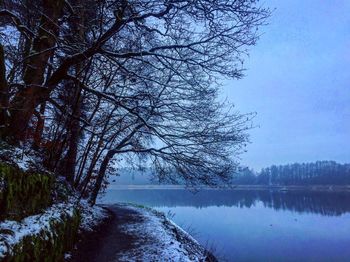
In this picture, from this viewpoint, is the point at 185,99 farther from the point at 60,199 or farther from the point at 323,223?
the point at 323,223

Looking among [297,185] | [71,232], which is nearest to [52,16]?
[71,232]

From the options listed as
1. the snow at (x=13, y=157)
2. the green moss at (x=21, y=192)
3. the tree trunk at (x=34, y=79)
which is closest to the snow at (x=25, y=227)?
the green moss at (x=21, y=192)

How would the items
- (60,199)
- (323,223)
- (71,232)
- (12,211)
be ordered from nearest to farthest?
1. (12,211)
2. (71,232)
3. (60,199)
4. (323,223)

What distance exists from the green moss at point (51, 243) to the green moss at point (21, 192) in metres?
0.48

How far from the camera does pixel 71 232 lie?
8328 millimetres

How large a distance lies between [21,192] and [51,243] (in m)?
1.20

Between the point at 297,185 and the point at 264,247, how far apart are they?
14251 cm

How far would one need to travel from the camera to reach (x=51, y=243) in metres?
6.71

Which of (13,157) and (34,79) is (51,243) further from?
(34,79)

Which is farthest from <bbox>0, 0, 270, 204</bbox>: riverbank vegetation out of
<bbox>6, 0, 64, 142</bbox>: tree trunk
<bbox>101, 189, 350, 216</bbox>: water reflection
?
<bbox>101, 189, 350, 216</bbox>: water reflection

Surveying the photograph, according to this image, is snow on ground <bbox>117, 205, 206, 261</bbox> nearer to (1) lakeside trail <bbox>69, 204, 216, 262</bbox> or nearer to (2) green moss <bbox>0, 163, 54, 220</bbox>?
(1) lakeside trail <bbox>69, 204, 216, 262</bbox>

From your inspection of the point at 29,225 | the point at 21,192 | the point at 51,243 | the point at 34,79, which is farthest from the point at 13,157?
the point at 34,79

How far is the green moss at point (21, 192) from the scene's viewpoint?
5656 mm

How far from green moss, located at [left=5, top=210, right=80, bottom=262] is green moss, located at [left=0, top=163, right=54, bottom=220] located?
48 cm
